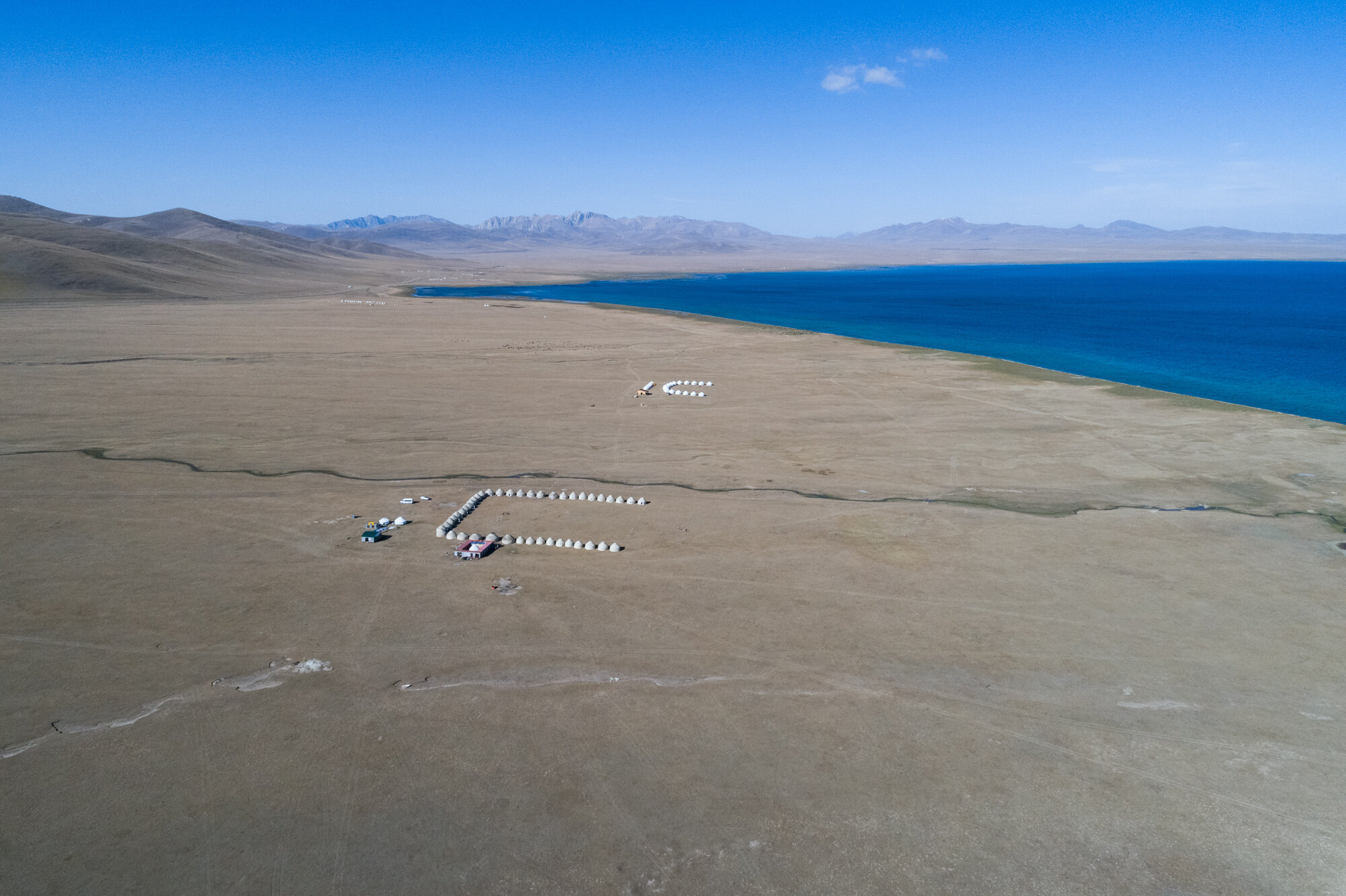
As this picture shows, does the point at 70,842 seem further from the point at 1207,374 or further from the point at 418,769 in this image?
the point at 1207,374

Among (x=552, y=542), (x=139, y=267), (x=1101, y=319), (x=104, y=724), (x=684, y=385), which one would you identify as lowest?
(x=104, y=724)

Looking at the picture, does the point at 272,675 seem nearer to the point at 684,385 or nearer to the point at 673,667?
the point at 673,667

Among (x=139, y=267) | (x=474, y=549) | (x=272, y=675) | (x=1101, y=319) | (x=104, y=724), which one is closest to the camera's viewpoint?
(x=104, y=724)

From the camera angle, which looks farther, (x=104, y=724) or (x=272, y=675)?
(x=272, y=675)

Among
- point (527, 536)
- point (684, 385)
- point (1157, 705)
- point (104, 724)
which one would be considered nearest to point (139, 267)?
point (684, 385)

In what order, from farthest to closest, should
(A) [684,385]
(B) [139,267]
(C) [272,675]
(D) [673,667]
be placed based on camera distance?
(B) [139,267], (A) [684,385], (D) [673,667], (C) [272,675]

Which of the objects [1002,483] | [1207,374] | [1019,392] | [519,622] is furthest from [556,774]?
[1207,374]
